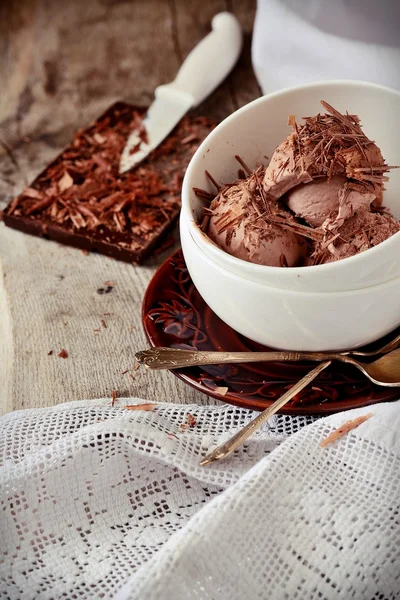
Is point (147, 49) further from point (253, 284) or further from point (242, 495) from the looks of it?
point (242, 495)

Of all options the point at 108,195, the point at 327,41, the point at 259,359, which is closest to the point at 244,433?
the point at 259,359

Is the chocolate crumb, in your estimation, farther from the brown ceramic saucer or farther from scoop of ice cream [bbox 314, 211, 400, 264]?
scoop of ice cream [bbox 314, 211, 400, 264]

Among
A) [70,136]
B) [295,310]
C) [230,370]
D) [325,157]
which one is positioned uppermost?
[325,157]

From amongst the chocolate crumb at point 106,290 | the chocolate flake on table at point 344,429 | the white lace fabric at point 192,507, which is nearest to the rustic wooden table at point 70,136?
the chocolate crumb at point 106,290

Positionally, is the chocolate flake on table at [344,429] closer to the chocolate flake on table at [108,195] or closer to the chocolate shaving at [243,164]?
the chocolate shaving at [243,164]

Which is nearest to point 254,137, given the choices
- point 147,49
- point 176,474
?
point 176,474

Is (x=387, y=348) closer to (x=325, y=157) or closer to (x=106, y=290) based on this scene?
(x=325, y=157)
